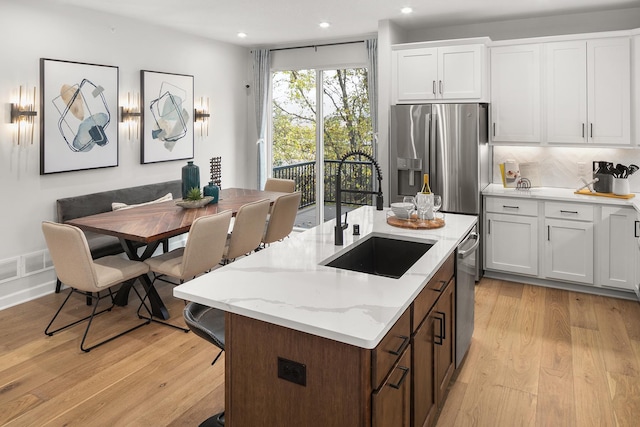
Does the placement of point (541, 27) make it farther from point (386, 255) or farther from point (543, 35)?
point (386, 255)

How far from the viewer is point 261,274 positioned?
2025mm

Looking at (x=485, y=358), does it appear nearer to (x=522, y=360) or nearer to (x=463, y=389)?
(x=522, y=360)

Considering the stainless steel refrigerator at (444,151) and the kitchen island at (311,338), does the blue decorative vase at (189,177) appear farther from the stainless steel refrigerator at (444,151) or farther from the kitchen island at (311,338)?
the kitchen island at (311,338)

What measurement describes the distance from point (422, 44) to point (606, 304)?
298 cm

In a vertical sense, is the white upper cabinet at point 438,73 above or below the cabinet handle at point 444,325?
above

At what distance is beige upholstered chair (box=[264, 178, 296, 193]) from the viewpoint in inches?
232

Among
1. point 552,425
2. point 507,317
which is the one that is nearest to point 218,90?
point 507,317

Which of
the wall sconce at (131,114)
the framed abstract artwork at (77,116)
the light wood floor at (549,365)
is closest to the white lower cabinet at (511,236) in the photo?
the light wood floor at (549,365)

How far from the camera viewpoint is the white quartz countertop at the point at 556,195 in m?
4.07

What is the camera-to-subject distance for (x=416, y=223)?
9.43 ft

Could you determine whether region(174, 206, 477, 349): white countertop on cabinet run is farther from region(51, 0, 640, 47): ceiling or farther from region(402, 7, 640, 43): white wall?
region(402, 7, 640, 43): white wall

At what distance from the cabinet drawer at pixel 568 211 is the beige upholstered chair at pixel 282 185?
289 centimetres

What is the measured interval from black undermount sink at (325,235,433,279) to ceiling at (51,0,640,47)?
8.60ft

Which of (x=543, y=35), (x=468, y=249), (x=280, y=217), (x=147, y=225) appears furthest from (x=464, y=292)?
(x=543, y=35)
